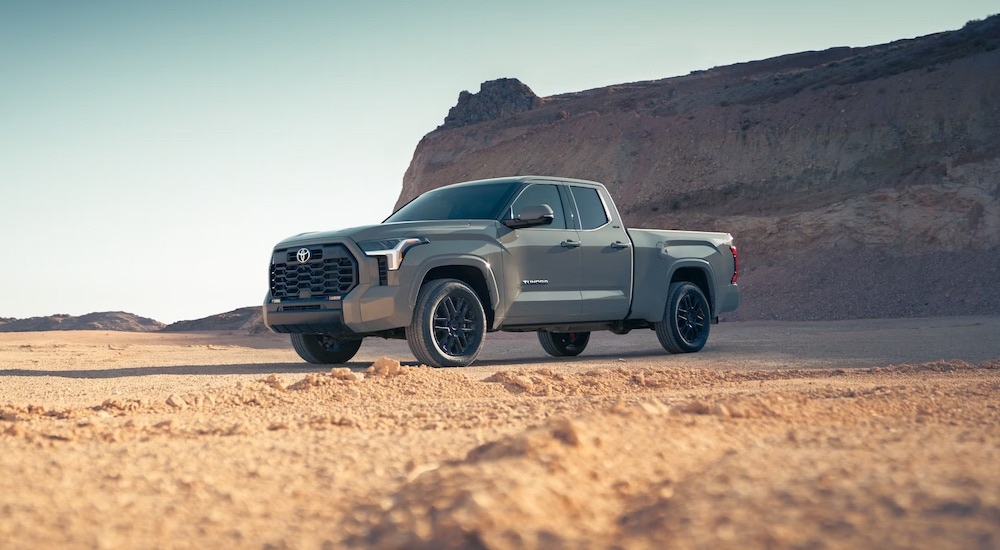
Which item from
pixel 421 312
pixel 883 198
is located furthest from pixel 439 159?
pixel 421 312

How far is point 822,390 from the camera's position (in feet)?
24.1

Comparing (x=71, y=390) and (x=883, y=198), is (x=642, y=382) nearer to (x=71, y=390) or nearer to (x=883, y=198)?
(x=71, y=390)

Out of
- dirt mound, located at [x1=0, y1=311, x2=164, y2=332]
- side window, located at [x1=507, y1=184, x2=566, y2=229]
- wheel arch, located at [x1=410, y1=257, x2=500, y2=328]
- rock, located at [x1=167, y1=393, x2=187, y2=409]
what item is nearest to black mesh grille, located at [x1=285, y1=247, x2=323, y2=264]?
wheel arch, located at [x1=410, y1=257, x2=500, y2=328]

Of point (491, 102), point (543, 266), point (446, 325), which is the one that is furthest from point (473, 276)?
point (491, 102)

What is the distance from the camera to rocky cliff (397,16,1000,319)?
105 ft

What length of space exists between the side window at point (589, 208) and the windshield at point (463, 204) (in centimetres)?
97

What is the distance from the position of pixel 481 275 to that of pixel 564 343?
12.7ft

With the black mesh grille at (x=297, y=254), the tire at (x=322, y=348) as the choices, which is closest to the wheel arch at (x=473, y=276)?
the black mesh grille at (x=297, y=254)

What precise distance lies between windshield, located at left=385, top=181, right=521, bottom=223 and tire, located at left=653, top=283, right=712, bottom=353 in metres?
2.91

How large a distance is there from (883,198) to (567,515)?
34.1 meters

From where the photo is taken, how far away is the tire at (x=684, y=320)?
1301cm

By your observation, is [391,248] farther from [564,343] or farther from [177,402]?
[564,343]

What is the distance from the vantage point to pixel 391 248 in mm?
10219

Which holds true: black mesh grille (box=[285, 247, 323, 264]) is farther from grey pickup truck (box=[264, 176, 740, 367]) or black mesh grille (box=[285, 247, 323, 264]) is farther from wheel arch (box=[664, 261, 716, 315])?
wheel arch (box=[664, 261, 716, 315])
